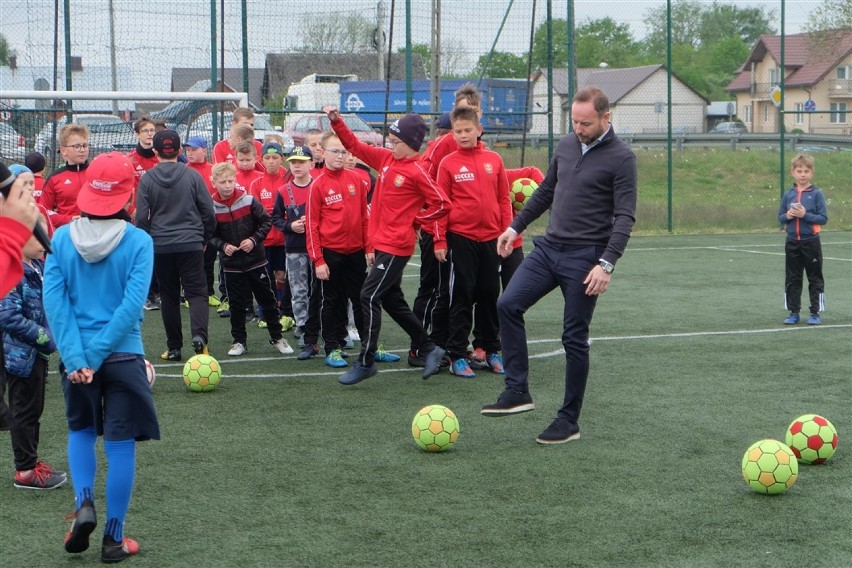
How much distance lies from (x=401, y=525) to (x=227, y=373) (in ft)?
13.7

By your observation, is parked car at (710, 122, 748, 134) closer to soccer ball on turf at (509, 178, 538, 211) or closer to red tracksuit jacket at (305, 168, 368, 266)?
soccer ball on turf at (509, 178, 538, 211)

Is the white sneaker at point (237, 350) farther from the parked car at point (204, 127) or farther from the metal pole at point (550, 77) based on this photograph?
the metal pole at point (550, 77)

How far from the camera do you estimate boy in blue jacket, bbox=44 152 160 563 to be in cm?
461

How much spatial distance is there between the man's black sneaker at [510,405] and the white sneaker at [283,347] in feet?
10.2

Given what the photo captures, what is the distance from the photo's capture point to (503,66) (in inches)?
750

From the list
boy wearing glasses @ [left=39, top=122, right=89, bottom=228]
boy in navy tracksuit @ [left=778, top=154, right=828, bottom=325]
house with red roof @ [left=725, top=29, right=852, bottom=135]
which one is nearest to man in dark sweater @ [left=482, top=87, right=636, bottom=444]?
boy wearing glasses @ [left=39, top=122, right=89, bottom=228]

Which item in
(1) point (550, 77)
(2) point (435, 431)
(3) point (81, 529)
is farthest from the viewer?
(1) point (550, 77)

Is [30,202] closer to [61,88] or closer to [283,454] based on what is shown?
[283,454]

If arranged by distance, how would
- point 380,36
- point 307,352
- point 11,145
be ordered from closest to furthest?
point 307,352
point 11,145
point 380,36

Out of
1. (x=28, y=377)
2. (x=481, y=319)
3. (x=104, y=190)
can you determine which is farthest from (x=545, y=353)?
(x=104, y=190)

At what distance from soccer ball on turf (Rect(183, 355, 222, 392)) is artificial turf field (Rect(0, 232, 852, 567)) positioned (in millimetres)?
127

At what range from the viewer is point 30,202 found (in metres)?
3.13

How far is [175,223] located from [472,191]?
2600 millimetres

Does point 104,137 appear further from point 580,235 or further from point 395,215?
point 580,235
